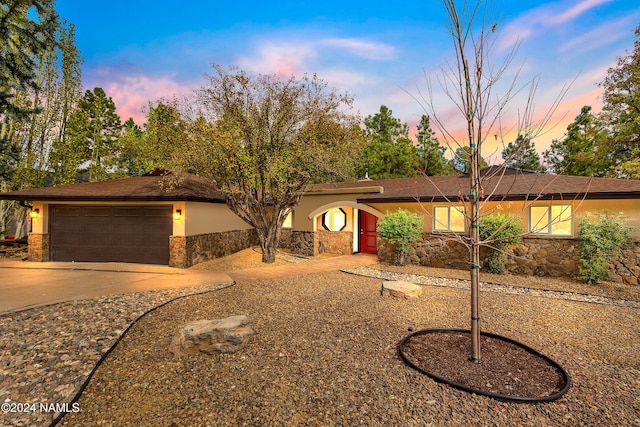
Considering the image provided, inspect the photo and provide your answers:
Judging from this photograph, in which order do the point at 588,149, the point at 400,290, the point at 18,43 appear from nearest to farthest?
the point at 400,290 → the point at 18,43 → the point at 588,149

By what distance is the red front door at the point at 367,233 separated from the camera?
1394 cm

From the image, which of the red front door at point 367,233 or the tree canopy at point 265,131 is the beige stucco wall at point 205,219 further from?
the red front door at point 367,233

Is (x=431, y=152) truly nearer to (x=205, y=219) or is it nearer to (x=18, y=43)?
(x=205, y=219)

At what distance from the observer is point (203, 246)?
1154cm

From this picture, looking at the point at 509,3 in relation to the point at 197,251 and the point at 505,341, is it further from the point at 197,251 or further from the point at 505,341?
the point at 197,251

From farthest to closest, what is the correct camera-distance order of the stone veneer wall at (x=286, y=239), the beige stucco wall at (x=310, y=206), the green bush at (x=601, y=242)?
the stone veneer wall at (x=286, y=239) < the beige stucco wall at (x=310, y=206) < the green bush at (x=601, y=242)

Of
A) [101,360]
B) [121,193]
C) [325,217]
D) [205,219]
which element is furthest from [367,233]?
[101,360]

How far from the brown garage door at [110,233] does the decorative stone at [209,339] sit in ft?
25.9

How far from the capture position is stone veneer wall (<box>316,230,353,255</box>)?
45.2 feet

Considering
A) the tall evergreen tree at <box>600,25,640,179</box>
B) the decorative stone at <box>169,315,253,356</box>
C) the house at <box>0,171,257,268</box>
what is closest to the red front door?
the house at <box>0,171,257,268</box>

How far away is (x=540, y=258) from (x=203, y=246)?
1189cm

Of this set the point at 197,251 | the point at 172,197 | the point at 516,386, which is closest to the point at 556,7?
the point at 516,386

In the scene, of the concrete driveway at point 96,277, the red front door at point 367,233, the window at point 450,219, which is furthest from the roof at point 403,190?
the concrete driveway at point 96,277

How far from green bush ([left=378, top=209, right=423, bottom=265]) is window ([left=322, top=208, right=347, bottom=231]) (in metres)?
3.64
